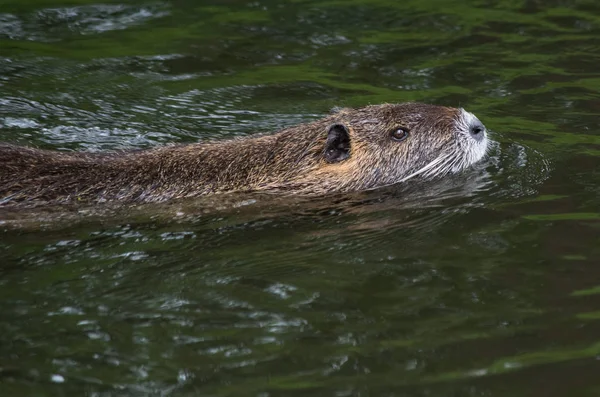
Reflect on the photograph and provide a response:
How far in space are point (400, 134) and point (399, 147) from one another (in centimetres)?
10

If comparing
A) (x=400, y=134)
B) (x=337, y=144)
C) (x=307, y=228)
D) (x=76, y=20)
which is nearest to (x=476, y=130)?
(x=400, y=134)

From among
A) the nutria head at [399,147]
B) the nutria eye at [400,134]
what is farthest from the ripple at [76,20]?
the nutria eye at [400,134]

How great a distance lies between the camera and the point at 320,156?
7219mm

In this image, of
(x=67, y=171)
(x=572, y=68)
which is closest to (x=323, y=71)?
(x=572, y=68)

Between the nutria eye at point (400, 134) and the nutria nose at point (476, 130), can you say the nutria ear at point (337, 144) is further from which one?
the nutria nose at point (476, 130)

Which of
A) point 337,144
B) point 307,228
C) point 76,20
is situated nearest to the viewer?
point 307,228

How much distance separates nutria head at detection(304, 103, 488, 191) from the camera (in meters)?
7.22

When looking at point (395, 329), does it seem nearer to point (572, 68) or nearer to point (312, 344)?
point (312, 344)

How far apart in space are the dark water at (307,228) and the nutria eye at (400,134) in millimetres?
372

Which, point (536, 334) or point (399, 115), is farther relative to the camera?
point (399, 115)

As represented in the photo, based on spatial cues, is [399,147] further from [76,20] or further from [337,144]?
[76,20]

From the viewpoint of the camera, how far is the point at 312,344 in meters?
4.69

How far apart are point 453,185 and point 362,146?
28.7 inches

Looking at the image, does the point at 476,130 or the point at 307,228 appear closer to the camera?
the point at 307,228
